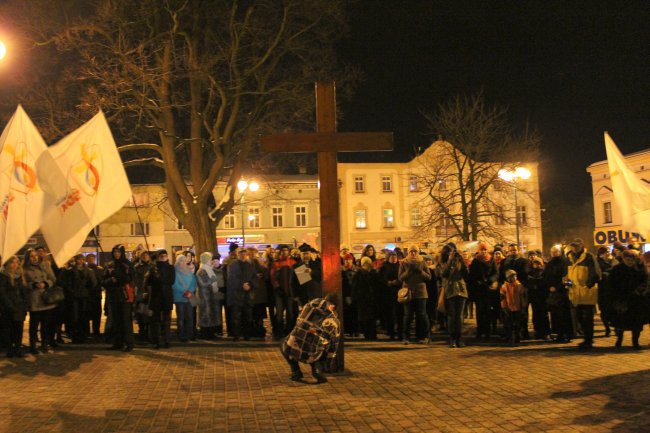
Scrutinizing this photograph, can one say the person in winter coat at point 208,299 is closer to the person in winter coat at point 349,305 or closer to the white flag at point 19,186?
the person in winter coat at point 349,305

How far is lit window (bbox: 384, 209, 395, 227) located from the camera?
64250 millimetres

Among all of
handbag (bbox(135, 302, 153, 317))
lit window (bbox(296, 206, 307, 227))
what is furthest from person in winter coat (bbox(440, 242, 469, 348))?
lit window (bbox(296, 206, 307, 227))

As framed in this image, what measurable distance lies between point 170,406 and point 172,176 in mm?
12277

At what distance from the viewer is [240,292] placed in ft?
44.9

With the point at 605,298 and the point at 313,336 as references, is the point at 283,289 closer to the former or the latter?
the point at 313,336

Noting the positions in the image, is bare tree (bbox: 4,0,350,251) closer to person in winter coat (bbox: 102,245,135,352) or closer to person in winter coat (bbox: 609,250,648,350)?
person in winter coat (bbox: 102,245,135,352)

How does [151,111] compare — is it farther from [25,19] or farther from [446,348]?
[446,348]

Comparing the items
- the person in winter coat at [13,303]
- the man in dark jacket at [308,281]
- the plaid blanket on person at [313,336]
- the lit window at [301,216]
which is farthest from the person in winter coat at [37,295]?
the lit window at [301,216]

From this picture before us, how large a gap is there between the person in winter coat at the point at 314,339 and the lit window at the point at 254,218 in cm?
5440

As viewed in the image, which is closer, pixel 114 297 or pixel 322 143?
pixel 322 143

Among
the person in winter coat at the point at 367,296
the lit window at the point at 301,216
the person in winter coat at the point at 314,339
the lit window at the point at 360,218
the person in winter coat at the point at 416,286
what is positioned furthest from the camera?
the lit window at the point at 301,216

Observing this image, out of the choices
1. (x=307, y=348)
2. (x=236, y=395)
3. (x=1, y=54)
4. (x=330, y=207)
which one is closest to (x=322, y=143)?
(x=330, y=207)

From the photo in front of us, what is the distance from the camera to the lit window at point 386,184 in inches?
2525

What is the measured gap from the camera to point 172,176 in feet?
62.8
